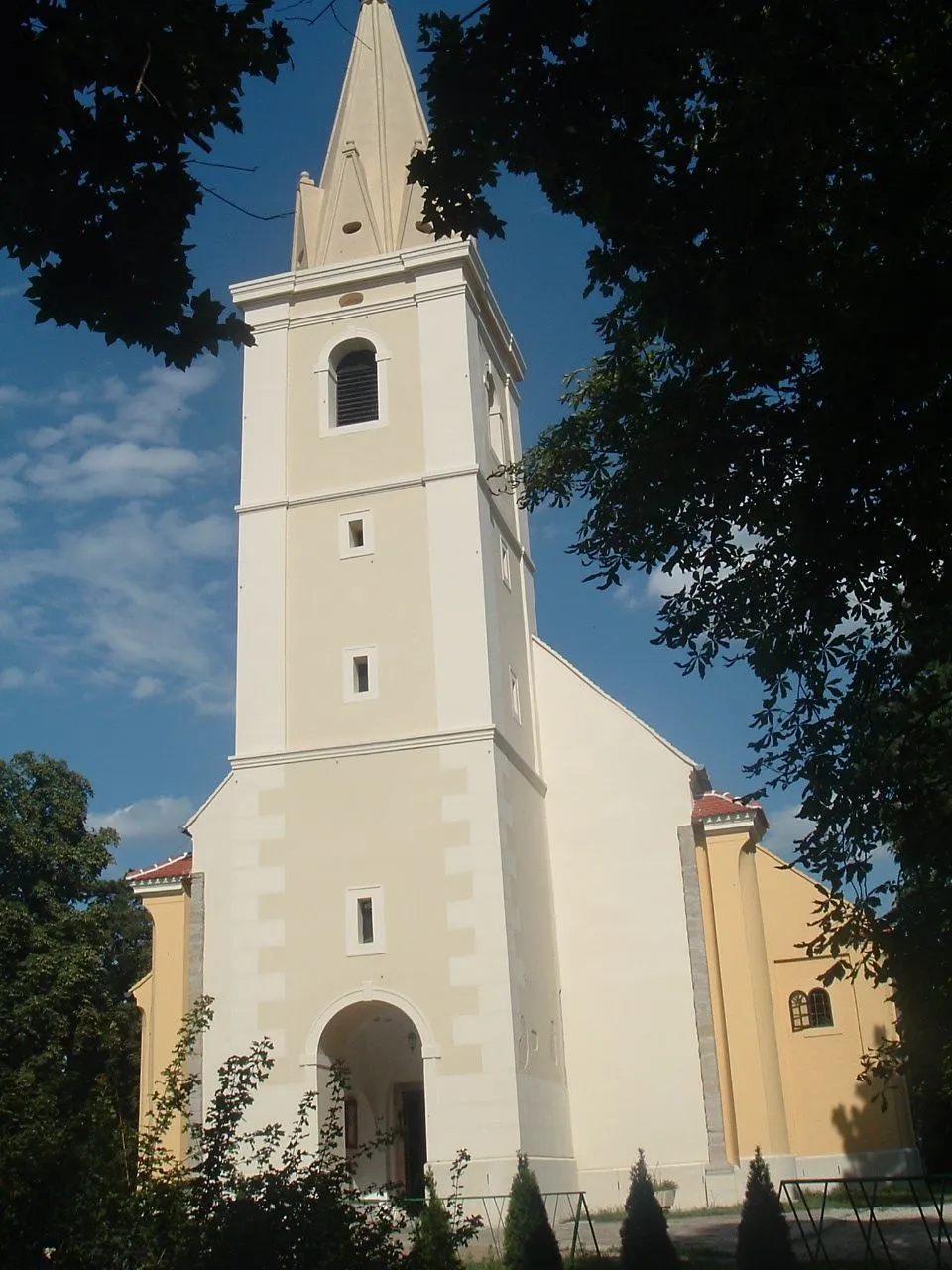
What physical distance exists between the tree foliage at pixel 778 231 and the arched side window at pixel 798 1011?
17271mm

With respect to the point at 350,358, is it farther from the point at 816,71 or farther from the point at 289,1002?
the point at 816,71

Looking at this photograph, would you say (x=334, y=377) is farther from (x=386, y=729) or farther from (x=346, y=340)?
(x=386, y=729)

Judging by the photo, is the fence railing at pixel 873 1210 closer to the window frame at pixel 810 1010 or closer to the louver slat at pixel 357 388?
the window frame at pixel 810 1010

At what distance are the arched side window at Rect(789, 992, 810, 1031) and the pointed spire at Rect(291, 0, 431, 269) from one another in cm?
1666

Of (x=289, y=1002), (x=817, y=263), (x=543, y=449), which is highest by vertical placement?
(x=543, y=449)

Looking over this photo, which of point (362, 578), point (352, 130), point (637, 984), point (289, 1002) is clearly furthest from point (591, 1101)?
point (352, 130)

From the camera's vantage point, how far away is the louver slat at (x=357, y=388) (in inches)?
1009

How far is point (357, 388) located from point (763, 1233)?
17.1m

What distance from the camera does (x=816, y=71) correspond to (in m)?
7.29

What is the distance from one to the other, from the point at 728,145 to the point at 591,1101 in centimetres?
1889

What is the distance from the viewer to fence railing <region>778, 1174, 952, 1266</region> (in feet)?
51.3

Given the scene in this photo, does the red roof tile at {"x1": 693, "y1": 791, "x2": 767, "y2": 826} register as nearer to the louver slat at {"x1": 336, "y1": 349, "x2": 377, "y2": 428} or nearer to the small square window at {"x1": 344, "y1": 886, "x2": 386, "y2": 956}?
the small square window at {"x1": 344, "y1": 886, "x2": 386, "y2": 956}

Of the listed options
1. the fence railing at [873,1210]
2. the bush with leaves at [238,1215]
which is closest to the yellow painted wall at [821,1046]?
the fence railing at [873,1210]

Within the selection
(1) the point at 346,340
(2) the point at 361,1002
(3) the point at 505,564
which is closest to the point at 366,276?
(1) the point at 346,340
